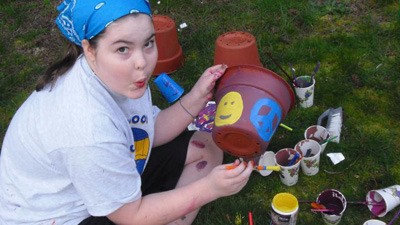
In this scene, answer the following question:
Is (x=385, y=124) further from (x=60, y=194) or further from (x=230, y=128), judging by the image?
(x=60, y=194)

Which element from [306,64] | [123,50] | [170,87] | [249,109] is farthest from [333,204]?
[123,50]

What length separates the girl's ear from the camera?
4.57 ft

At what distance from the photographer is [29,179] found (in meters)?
1.56

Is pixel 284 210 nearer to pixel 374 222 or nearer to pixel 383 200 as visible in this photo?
pixel 374 222

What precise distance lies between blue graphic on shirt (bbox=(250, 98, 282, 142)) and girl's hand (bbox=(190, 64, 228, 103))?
256mm

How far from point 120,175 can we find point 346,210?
3.72ft

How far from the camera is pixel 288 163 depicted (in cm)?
221

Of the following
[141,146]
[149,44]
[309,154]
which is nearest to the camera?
[149,44]

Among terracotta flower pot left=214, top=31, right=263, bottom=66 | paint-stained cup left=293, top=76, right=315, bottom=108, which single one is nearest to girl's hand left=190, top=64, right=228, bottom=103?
terracotta flower pot left=214, top=31, right=263, bottom=66

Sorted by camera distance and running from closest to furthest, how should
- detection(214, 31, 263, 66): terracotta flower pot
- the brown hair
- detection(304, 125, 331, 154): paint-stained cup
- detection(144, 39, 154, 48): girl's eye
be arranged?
detection(144, 39, 154, 48): girl's eye → the brown hair → detection(304, 125, 331, 154): paint-stained cup → detection(214, 31, 263, 66): terracotta flower pot

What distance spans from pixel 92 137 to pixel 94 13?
37 cm

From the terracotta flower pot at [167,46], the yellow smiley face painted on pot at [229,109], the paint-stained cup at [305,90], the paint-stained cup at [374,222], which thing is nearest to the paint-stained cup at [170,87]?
the terracotta flower pot at [167,46]

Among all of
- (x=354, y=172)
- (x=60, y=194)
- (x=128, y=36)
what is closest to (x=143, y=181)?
(x=60, y=194)

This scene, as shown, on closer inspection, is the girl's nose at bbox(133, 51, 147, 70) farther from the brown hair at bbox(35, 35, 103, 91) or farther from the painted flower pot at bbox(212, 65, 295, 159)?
the painted flower pot at bbox(212, 65, 295, 159)
